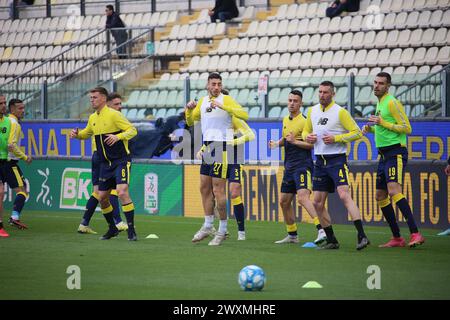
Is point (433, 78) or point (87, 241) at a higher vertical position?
point (433, 78)

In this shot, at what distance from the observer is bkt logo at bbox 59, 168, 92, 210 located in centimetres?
2135

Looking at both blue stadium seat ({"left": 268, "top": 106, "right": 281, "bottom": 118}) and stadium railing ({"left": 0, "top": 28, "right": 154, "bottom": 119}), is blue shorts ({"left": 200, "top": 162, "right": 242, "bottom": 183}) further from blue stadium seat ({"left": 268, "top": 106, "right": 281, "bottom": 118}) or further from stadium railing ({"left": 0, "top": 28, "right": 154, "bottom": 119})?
stadium railing ({"left": 0, "top": 28, "right": 154, "bottom": 119})

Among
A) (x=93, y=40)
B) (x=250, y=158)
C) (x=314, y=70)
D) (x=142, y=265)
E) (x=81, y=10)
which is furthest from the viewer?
(x=81, y=10)

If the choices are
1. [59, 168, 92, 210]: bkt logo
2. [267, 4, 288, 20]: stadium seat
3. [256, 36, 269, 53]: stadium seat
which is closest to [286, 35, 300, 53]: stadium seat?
[256, 36, 269, 53]: stadium seat

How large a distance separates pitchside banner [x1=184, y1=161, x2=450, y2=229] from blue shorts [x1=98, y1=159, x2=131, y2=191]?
14.8 ft

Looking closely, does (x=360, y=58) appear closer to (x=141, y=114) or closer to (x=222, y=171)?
(x=141, y=114)

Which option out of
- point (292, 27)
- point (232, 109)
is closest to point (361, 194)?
point (232, 109)

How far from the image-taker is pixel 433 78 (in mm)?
17922

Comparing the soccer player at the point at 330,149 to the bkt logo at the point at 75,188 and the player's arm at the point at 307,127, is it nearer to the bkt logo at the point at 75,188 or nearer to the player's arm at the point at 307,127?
the player's arm at the point at 307,127

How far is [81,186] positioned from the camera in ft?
70.5

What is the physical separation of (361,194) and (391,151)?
3.85 metres
